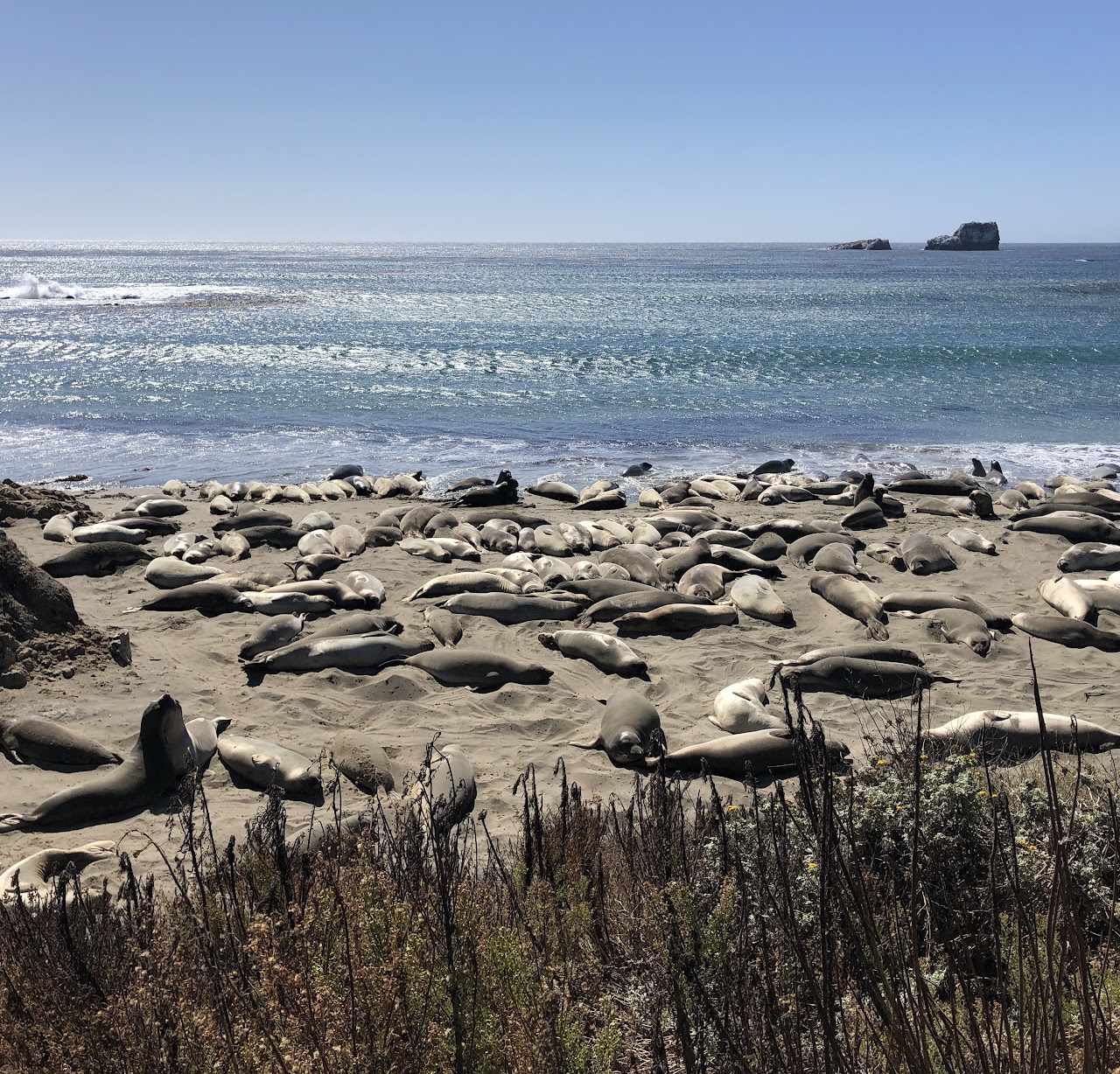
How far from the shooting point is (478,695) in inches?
276

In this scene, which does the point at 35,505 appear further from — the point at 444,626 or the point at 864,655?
the point at 864,655

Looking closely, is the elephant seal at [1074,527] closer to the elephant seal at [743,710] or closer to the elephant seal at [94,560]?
the elephant seal at [743,710]

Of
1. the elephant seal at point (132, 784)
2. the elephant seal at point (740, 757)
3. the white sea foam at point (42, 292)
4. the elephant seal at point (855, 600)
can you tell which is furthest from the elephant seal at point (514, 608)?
the white sea foam at point (42, 292)

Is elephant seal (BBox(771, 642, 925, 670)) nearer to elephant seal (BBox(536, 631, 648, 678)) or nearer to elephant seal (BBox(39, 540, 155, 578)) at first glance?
elephant seal (BBox(536, 631, 648, 678))

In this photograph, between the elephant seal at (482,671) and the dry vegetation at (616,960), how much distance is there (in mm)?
3517

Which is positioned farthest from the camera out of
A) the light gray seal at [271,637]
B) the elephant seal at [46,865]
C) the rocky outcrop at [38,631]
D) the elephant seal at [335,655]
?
the light gray seal at [271,637]

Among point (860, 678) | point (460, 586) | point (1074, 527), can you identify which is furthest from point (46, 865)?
point (1074, 527)

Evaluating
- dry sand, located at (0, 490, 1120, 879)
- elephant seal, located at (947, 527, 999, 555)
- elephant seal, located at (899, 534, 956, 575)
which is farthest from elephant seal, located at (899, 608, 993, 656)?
elephant seal, located at (947, 527, 999, 555)

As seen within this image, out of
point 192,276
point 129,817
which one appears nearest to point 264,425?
point 129,817

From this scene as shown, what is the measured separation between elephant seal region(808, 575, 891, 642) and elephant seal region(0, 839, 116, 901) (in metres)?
5.69

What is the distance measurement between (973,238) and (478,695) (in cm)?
16471

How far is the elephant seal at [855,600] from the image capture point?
806cm

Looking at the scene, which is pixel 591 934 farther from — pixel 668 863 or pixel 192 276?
pixel 192 276

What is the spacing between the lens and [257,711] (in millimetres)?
6609
